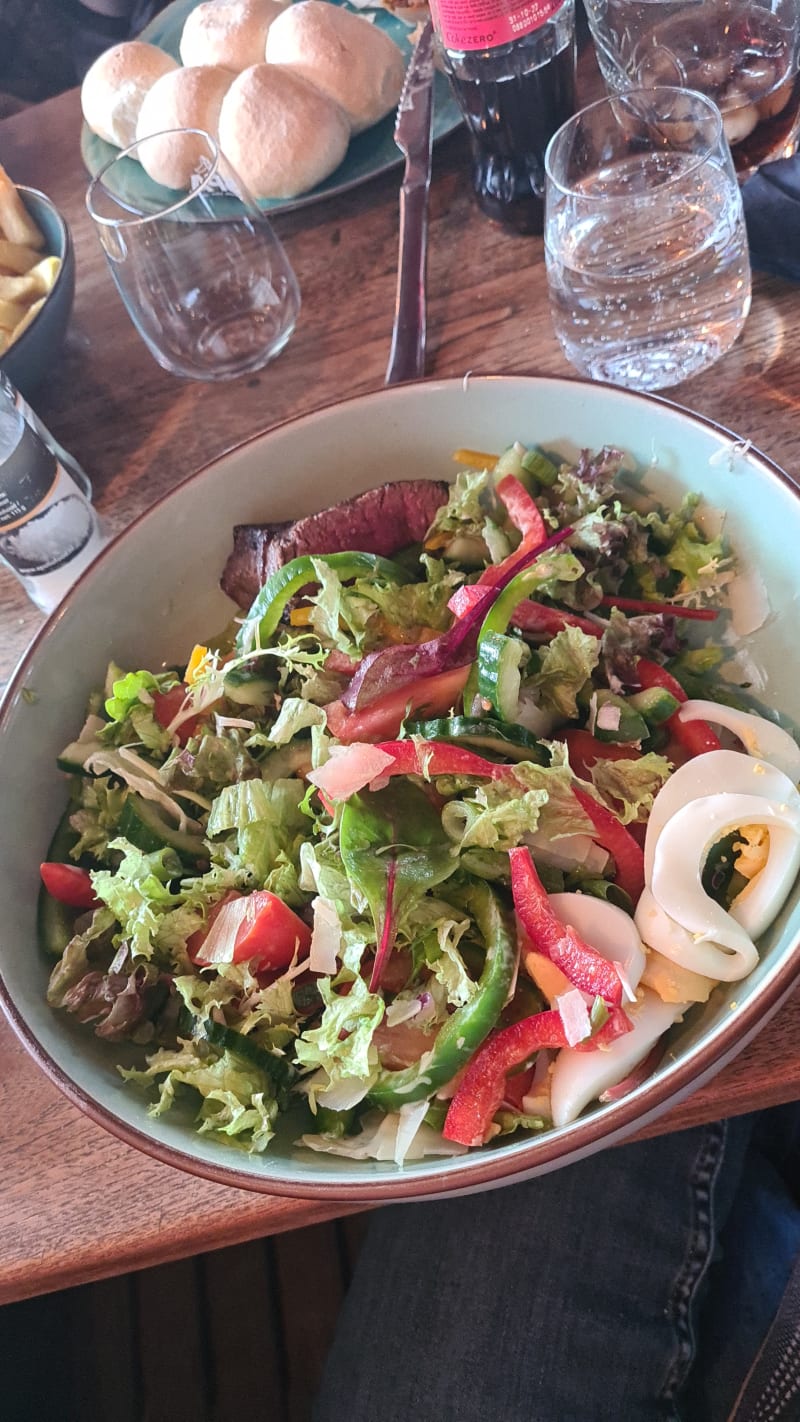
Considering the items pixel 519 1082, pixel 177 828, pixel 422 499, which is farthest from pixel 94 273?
pixel 519 1082

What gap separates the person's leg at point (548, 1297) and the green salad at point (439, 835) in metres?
0.44

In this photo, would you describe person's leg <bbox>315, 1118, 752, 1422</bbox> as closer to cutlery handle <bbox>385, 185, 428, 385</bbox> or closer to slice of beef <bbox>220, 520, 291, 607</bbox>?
slice of beef <bbox>220, 520, 291, 607</bbox>

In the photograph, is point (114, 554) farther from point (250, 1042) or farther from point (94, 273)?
point (94, 273)

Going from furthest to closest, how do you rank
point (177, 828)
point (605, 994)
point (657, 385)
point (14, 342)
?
1. point (14, 342)
2. point (657, 385)
3. point (177, 828)
4. point (605, 994)

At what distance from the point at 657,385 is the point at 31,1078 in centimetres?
95

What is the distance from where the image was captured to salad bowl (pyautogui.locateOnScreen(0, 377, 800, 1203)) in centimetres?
67

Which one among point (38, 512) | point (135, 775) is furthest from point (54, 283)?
point (135, 775)

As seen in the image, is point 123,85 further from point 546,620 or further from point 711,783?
point 711,783

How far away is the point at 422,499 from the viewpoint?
42.3 inches

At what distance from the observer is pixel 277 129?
4.50 ft

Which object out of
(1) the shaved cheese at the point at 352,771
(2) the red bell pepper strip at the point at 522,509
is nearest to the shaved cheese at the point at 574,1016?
(1) the shaved cheese at the point at 352,771

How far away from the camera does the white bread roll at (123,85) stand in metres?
1.54

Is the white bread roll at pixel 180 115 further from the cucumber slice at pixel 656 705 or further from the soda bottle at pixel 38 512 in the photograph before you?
the cucumber slice at pixel 656 705

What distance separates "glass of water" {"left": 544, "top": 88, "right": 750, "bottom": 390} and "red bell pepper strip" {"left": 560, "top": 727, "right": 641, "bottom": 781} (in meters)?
0.48
